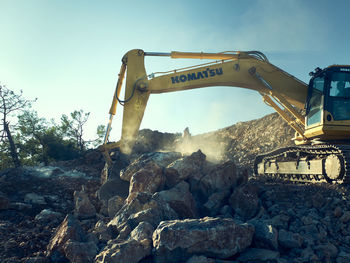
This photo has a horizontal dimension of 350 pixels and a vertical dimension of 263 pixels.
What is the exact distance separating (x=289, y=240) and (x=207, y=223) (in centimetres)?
134

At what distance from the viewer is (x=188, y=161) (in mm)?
→ 6914

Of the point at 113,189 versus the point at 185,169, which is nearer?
the point at 185,169

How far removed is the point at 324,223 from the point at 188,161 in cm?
325

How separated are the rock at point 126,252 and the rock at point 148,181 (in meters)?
2.33

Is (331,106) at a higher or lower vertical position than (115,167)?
higher

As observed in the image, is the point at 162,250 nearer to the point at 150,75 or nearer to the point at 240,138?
the point at 150,75

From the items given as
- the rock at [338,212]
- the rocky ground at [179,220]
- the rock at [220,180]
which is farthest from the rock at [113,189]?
the rock at [338,212]

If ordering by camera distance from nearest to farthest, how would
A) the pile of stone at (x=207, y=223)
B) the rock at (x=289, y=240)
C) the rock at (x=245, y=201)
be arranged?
1. the pile of stone at (x=207, y=223)
2. the rock at (x=289, y=240)
3. the rock at (x=245, y=201)

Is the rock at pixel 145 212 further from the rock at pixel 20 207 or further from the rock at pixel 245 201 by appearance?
the rock at pixel 20 207

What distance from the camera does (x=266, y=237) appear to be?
4.07m

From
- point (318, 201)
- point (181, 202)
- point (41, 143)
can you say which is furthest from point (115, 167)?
point (41, 143)

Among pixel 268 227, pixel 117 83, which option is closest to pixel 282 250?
pixel 268 227

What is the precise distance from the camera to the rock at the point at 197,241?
147 inches

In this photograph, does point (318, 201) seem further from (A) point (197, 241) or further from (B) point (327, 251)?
(A) point (197, 241)
